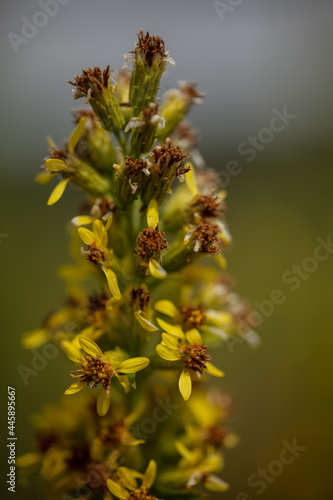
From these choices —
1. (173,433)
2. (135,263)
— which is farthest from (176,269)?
(173,433)

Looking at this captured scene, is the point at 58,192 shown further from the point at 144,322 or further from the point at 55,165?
the point at 144,322

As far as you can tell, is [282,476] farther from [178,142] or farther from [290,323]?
[178,142]

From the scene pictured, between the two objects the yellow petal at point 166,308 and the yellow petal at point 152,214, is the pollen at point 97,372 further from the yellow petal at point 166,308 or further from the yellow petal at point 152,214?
the yellow petal at point 152,214

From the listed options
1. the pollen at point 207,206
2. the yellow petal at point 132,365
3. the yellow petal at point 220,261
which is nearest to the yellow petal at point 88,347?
the yellow petal at point 132,365

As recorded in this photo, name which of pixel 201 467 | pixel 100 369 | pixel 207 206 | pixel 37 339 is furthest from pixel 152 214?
pixel 201 467

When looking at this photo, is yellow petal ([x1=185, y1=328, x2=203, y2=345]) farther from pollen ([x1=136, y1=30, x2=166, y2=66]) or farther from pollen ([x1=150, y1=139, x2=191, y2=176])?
pollen ([x1=136, y1=30, x2=166, y2=66])

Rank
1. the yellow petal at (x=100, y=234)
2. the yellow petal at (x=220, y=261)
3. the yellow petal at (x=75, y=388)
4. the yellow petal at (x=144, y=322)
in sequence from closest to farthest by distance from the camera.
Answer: the yellow petal at (x=75, y=388)
the yellow petal at (x=144, y=322)
the yellow petal at (x=100, y=234)
the yellow petal at (x=220, y=261)
